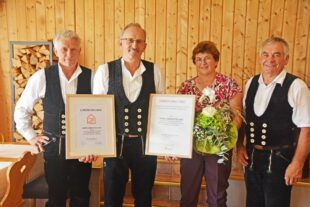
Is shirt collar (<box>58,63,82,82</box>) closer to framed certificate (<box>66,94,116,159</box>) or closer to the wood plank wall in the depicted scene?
framed certificate (<box>66,94,116,159</box>)

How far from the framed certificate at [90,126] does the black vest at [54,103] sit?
109 mm

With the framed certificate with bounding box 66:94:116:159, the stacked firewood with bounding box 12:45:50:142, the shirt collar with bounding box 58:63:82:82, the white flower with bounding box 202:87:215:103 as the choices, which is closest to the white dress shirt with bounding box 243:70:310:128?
the white flower with bounding box 202:87:215:103

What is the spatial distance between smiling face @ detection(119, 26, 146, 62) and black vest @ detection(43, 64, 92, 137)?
1.16 feet

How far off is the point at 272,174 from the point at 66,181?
1317mm

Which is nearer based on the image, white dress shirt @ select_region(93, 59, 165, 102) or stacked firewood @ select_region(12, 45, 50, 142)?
white dress shirt @ select_region(93, 59, 165, 102)

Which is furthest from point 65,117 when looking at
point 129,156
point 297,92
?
point 297,92

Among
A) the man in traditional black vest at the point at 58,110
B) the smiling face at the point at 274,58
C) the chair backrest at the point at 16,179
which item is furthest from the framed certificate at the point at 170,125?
the chair backrest at the point at 16,179

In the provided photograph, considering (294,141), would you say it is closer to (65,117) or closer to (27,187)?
(65,117)

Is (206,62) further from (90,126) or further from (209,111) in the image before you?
(90,126)

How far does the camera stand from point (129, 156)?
2039mm

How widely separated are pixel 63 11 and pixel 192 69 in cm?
165

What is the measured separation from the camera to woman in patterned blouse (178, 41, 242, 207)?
210 centimetres

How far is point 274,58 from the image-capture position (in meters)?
1.97

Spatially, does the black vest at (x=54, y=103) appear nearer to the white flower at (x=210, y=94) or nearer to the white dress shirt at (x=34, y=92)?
the white dress shirt at (x=34, y=92)
